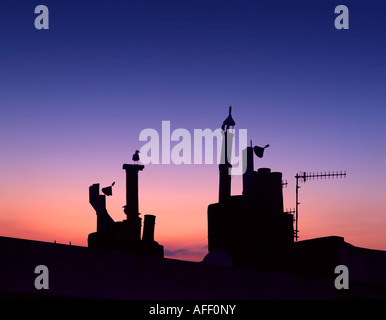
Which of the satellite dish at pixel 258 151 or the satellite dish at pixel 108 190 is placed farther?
the satellite dish at pixel 258 151

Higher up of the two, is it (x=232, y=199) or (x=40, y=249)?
(x=232, y=199)

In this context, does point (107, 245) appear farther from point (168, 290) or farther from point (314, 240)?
point (168, 290)

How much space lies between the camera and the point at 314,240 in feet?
86.1

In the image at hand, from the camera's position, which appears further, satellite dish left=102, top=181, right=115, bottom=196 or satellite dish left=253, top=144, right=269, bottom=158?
satellite dish left=253, top=144, right=269, bottom=158

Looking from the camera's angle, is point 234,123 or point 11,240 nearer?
point 11,240

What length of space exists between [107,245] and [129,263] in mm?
13030

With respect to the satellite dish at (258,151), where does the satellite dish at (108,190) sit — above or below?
below

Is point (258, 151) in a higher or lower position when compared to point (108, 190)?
higher

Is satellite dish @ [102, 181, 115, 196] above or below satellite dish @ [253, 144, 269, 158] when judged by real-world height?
below

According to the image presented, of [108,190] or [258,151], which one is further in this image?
[258,151]
